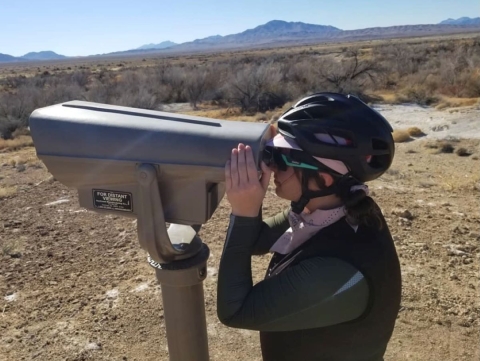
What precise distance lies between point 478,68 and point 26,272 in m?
17.8

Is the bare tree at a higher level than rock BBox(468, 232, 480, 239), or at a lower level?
higher

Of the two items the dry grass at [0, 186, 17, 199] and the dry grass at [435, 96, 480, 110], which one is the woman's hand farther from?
the dry grass at [435, 96, 480, 110]

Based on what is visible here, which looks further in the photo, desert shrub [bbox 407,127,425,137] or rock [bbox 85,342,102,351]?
desert shrub [bbox 407,127,425,137]

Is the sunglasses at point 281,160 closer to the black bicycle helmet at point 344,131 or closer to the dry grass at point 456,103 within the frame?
Result: the black bicycle helmet at point 344,131

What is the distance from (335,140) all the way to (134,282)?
106 inches

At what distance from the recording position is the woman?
118cm

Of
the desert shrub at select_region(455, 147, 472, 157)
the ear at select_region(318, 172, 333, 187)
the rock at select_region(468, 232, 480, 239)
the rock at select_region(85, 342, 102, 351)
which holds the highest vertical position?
the ear at select_region(318, 172, 333, 187)

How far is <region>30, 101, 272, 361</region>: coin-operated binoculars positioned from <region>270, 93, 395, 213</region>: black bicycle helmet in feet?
0.32

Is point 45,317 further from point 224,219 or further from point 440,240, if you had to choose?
point 440,240

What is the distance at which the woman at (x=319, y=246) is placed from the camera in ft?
3.88

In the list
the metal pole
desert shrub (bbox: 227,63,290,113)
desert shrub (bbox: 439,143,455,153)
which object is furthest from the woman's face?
desert shrub (bbox: 227,63,290,113)

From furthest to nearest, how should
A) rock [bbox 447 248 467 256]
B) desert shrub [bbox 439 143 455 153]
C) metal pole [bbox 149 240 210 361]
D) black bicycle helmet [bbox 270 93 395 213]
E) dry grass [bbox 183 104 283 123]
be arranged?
dry grass [bbox 183 104 283 123]
desert shrub [bbox 439 143 455 153]
rock [bbox 447 248 467 256]
metal pole [bbox 149 240 210 361]
black bicycle helmet [bbox 270 93 395 213]

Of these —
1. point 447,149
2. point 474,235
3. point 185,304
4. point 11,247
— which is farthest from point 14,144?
point 185,304

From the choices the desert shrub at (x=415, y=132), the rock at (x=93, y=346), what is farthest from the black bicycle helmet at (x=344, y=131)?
the desert shrub at (x=415, y=132)
